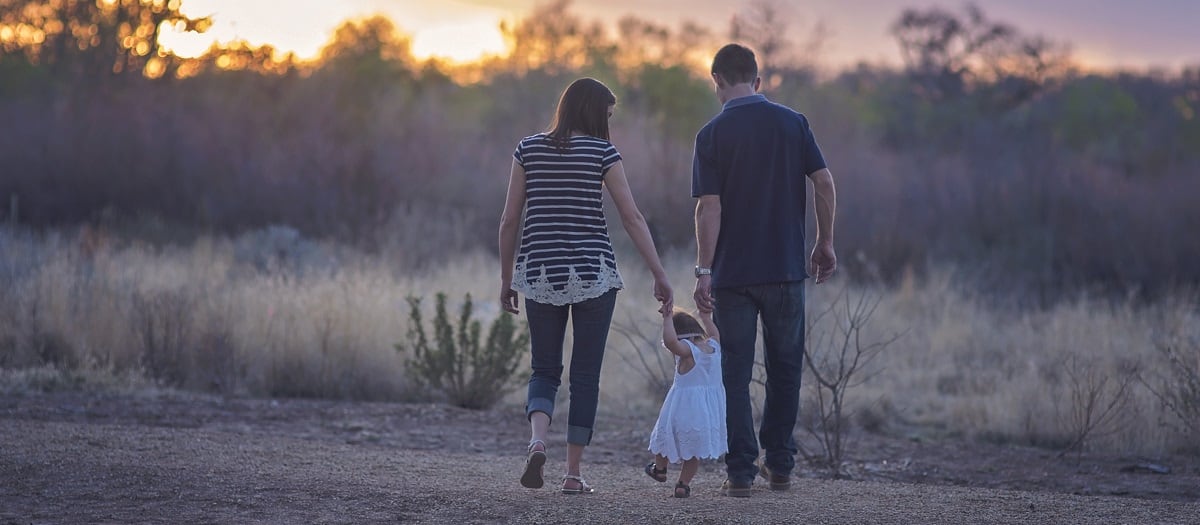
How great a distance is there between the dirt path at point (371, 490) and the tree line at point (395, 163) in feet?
33.8

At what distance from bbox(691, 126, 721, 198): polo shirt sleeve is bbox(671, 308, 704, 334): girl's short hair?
0.51 meters

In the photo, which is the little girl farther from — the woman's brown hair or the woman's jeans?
the woman's brown hair

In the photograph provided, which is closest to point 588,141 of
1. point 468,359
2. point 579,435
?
point 579,435

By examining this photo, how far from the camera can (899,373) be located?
484 inches

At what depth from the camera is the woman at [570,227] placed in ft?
18.0

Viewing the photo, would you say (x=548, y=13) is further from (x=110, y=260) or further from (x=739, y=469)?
(x=739, y=469)

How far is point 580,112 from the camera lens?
217 inches

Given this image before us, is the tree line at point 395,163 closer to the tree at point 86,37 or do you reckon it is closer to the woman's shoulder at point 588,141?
the tree at point 86,37

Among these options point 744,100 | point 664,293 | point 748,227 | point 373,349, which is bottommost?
point 373,349

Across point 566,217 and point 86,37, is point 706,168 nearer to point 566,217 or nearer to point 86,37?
point 566,217

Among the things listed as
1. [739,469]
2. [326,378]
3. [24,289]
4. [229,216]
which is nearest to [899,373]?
[326,378]

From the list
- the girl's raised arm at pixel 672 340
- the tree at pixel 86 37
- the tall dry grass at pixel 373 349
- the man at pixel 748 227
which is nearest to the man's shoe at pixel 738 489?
the man at pixel 748 227

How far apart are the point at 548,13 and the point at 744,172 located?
131ft

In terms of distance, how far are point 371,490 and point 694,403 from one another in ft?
4.84
